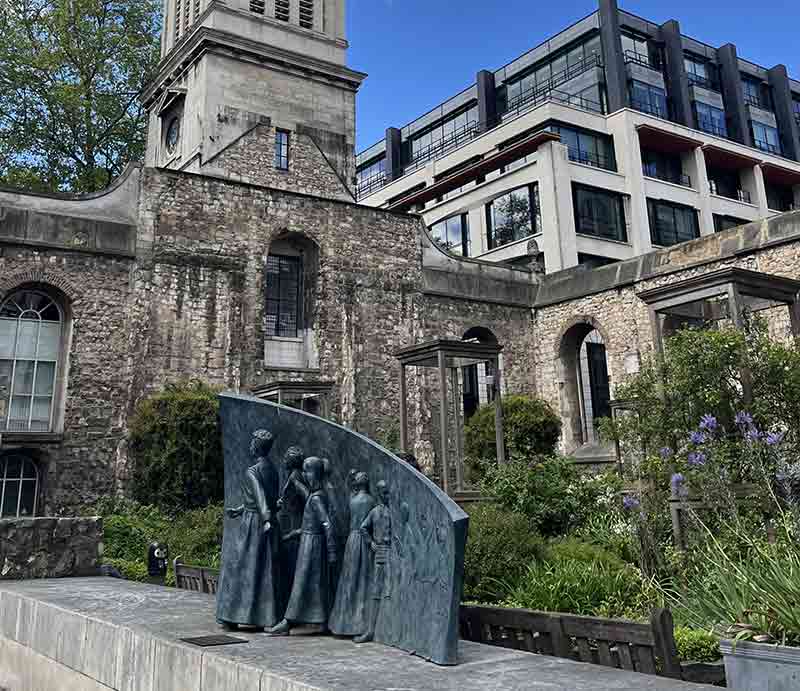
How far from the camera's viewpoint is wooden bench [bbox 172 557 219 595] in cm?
729

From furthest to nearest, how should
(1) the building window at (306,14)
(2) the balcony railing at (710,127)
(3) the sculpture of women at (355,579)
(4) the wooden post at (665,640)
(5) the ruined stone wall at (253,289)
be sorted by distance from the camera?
(2) the balcony railing at (710,127) → (1) the building window at (306,14) → (5) the ruined stone wall at (253,289) → (3) the sculpture of women at (355,579) → (4) the wooden post at (665,640)

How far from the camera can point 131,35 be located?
25.1 metres

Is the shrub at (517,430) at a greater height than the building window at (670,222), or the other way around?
the building window at (670,222)

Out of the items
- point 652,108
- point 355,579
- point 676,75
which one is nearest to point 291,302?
point 355,579

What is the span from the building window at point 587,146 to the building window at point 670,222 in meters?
2.57

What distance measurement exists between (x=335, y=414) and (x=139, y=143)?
14484 millimetres

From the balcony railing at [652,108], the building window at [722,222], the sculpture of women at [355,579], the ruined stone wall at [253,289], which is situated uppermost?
the balcony railing at [652,108]

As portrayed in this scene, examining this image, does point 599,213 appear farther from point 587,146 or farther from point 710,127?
point 710,127

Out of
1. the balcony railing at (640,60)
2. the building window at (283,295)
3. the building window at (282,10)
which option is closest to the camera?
the building window at (283,295)

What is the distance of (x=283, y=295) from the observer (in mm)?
17812

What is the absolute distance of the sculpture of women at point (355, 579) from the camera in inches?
174

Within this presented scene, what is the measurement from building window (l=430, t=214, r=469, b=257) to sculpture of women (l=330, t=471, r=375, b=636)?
26.5 meters

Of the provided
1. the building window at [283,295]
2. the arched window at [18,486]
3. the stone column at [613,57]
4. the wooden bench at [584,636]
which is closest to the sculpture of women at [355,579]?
the wooden bench at [584,636]

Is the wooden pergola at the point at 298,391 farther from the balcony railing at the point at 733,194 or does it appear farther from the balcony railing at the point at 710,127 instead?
the balcony railing at the point at 710,127
